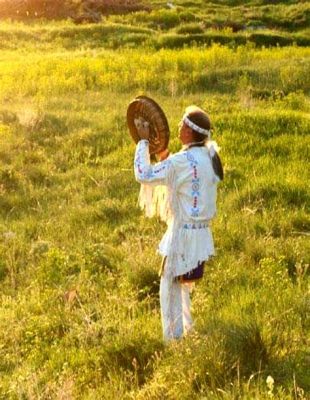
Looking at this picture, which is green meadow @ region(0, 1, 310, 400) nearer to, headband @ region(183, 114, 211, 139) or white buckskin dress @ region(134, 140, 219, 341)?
Result: white buckskin dress @ region(134, 140, 219, 341)

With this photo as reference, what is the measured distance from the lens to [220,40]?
80.9 feet

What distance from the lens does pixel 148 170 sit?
518cm

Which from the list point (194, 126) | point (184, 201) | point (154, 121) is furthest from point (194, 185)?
point (154, 121)

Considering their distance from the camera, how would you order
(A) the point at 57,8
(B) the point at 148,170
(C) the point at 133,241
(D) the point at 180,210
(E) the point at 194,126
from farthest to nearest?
1. (A) the point at 57,8
2. (C) the point at 133,241
3. (D) the point at 180,210
4. (E) the point at 194,126
5. (B) the point at 148,170

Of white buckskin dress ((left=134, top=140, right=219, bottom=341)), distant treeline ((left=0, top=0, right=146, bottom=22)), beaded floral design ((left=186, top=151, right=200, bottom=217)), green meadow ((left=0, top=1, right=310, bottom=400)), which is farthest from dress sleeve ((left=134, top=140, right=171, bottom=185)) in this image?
distant treeline ((left=0, top=0, right=146, bottom=22))

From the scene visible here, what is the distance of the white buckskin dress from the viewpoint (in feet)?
17.2

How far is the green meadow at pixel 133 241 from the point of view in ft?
16.4

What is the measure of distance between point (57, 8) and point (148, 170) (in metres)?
32.3

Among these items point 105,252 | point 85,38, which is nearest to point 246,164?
point 105,252

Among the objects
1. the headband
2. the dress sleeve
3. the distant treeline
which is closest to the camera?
the dress sleeve

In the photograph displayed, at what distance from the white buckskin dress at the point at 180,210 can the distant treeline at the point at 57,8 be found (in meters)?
30.3

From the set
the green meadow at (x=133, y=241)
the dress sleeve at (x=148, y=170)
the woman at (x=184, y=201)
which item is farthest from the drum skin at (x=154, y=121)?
the green meadow at (x=133, y=241)

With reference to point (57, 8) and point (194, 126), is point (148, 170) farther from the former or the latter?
point (57, 8)

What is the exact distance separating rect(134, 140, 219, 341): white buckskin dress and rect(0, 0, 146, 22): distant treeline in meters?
30.3
